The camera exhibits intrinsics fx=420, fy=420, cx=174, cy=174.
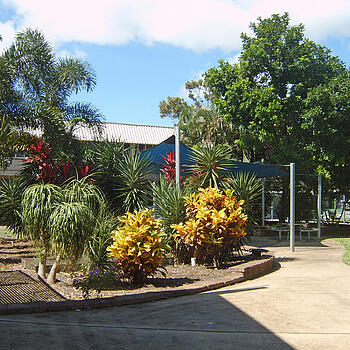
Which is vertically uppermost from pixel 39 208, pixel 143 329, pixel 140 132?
pixel 140 132

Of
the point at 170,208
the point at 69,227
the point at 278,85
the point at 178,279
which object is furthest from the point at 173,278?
the point at 278,85

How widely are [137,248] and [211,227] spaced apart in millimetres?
2076

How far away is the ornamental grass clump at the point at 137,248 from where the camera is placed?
670cm

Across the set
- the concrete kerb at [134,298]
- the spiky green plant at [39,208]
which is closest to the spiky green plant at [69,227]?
the spiky green plant at [39,208]

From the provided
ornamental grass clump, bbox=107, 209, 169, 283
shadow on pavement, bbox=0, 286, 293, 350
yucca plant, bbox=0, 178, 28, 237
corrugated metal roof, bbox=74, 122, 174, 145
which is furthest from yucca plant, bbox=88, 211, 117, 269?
corrugated metal roof, bbox=74, 122, 174, 145

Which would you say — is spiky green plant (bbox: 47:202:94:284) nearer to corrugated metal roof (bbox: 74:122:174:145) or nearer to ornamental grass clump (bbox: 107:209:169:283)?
ornamental grass clump (bbox: 107:209:169:283)

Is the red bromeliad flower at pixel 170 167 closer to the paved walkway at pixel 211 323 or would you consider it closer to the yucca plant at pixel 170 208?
the yucca plant at pixel 170 208

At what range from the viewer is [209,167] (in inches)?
395

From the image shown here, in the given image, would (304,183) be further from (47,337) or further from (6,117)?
(47,337)

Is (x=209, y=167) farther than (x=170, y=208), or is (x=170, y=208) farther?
(x=209, y=167)

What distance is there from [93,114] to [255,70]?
883 centimetres

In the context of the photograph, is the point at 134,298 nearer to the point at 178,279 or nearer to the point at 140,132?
the point at 178,279

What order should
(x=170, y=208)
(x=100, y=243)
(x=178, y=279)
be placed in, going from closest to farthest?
(x=100, y=243), (x=178, y=279), (x=170, y=208)

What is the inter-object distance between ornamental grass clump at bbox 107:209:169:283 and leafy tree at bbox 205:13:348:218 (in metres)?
11.9
